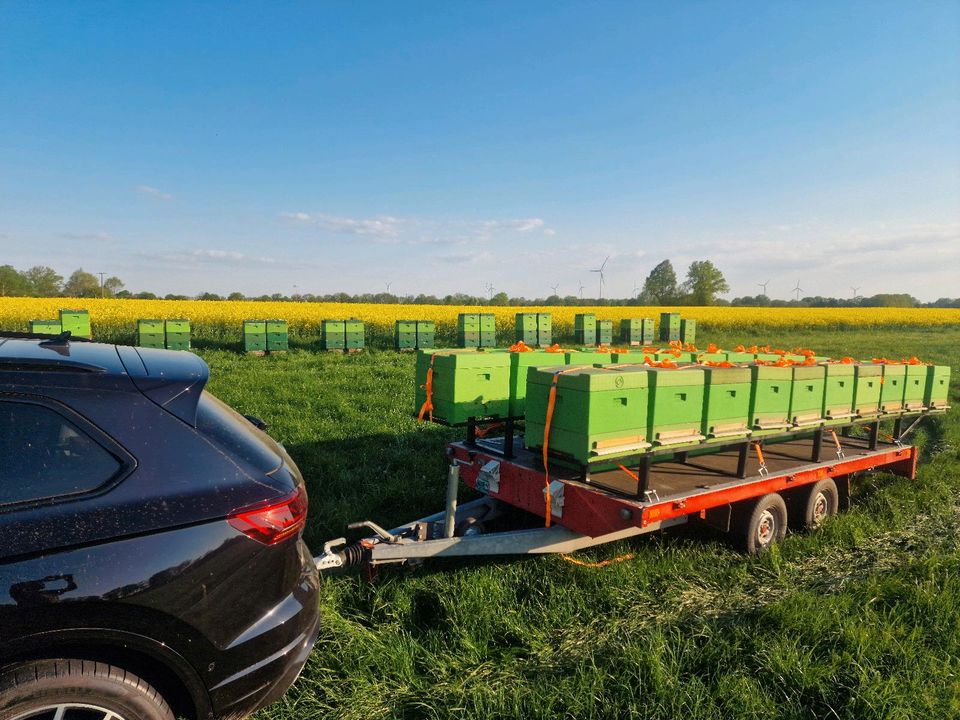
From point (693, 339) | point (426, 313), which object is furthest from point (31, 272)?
point (693, 339)

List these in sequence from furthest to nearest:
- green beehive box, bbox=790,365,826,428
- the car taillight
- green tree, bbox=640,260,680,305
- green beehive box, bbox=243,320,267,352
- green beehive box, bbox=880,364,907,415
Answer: green tree, bbox=640,260,680,305 < green beehive box, bbox=243,320,267,352 < green beehive box, bbox=880,364,907,415 < green beehive box, bbox=790,365,826,428 < the car taillight

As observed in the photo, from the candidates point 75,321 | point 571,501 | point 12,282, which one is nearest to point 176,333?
point 75,321

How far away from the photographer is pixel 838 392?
6.02 m

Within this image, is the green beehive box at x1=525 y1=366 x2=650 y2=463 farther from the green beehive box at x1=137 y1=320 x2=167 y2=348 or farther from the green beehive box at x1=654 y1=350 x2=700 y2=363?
the green beehive box at x1=137 y1=320 x2=167 y2=348

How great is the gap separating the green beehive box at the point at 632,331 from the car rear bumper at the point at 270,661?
2861 centimetres

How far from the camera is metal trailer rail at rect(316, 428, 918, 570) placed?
4.33 metres

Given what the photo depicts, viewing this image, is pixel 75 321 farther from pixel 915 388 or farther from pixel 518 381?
pixel 915 388

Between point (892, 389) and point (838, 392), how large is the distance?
128 cm

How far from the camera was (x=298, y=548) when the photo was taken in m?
2.81

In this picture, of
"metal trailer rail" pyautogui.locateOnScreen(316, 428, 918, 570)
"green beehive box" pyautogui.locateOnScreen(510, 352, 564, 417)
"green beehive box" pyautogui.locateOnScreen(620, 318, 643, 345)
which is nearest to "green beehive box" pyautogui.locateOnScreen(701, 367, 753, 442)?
"metal trailer rail" pyautogui.locateOnScreen(316, 428, 918, 570)

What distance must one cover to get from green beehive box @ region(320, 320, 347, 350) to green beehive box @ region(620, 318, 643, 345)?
570 inches

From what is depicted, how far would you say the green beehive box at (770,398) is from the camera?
5188 millimetres

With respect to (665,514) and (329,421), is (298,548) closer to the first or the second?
(665,514)

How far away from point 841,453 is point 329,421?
22.7 ft
